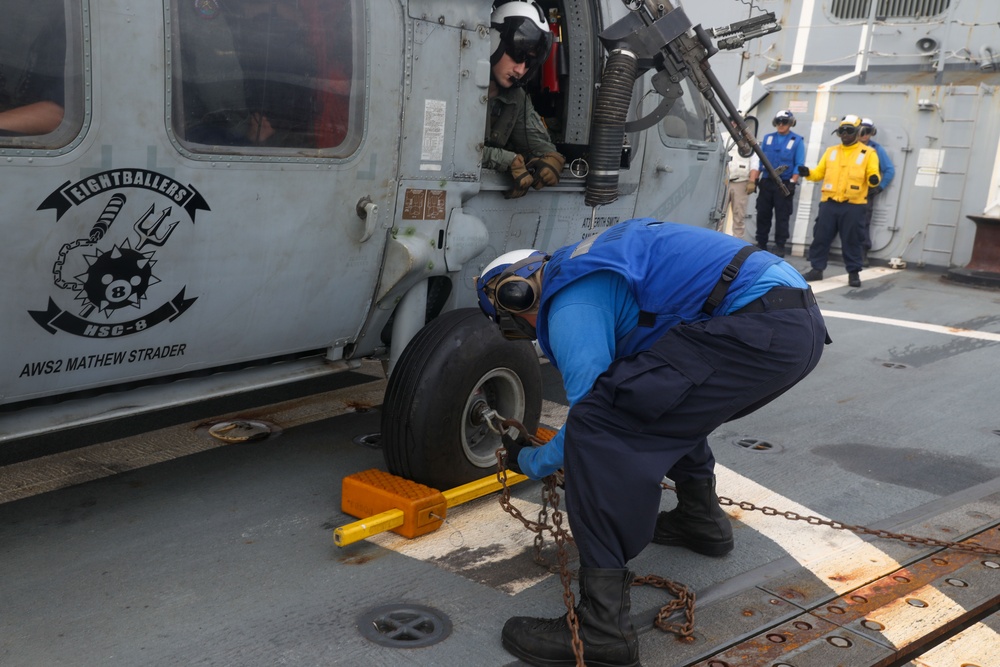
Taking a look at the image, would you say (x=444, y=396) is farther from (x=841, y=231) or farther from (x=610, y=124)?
(x=841, y=231)

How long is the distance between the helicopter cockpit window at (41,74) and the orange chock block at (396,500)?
5.67 ft

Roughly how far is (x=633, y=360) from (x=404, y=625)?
115 centimetres

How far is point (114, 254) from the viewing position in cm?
312

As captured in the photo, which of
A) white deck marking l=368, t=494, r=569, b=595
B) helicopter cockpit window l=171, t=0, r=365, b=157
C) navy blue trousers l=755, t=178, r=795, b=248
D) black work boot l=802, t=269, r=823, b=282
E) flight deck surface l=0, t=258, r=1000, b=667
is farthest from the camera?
navy blue trousers l=755, t=178, r=795, b=248

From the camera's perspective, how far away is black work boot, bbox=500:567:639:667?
2938 millimetres

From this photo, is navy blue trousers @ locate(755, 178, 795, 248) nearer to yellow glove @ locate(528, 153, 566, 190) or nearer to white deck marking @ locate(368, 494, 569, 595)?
yellow glove @ locate(528, 153, 566, 190)

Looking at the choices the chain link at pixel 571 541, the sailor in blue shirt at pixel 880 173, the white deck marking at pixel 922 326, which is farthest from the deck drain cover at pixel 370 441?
the sailor in blue shirt at pixel 880 173

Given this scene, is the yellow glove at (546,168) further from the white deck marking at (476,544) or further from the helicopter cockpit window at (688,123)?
the white deck marking at (476,544)

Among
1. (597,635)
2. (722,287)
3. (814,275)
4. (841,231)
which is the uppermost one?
(722,287)

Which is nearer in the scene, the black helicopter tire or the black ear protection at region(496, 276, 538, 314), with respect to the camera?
the black ear protection at region(496, 276, 538, 314)

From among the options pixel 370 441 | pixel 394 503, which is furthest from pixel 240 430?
pixel 394 503

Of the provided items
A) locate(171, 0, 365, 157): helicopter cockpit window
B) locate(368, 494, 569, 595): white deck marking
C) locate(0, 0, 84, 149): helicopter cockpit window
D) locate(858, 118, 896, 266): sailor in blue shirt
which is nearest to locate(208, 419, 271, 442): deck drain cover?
locate(368, 494, 569, 595): white deck marking

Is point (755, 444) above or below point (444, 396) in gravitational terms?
below

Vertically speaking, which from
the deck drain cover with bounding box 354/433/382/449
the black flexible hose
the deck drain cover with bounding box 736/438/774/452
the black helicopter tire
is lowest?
the deck drain cover with bounding box 354/433/382/449
